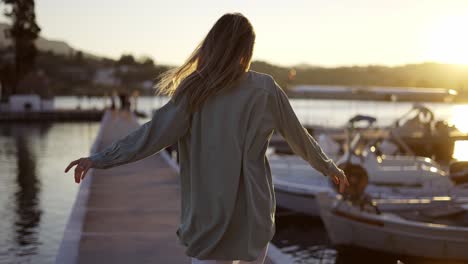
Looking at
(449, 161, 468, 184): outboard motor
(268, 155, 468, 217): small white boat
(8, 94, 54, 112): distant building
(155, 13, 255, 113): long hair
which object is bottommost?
(8, 94, 54, 112): distant building

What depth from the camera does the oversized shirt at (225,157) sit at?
125 inches

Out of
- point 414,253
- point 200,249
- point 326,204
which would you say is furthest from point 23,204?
point 200,249

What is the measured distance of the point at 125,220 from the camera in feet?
32.7

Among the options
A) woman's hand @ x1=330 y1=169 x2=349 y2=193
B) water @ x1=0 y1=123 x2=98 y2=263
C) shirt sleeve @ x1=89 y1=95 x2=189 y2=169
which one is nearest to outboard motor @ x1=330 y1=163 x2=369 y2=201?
water @ x1=0 y1=123 x2=98 y2=263

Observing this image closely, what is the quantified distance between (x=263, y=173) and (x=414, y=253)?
10961 mm

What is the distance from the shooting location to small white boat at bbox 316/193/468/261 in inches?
513

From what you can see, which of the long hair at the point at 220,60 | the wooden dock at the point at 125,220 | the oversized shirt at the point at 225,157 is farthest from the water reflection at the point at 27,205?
the long hair at the point at 220,60

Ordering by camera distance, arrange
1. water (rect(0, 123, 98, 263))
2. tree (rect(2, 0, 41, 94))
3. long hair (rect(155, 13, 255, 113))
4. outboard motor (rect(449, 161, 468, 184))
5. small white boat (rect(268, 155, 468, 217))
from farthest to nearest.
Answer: tree (rect(2, 0, 41, 94)) < small white boat (rect(268, 155, 468, 217)) < outboard motor (rect(449, 161, 468, 184)) < water (rect(0, 123, 98, 263)) < long hair (rect(155, 13, 255, 113))

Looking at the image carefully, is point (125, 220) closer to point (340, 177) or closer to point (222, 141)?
point (340, 177)

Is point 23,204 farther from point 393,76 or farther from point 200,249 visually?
point 393,76

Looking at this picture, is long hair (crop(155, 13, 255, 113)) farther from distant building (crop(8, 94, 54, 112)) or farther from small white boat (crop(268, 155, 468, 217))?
distant building (crop(8, 94, 54, 112))

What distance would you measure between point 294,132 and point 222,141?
1.28ft

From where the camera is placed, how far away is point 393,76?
213 ft

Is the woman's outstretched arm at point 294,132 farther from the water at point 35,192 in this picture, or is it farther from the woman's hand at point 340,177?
the water at point 35,192
